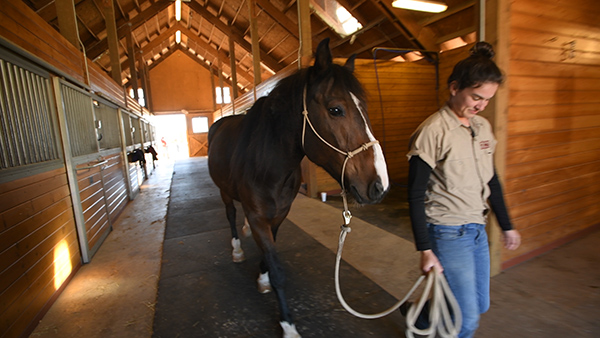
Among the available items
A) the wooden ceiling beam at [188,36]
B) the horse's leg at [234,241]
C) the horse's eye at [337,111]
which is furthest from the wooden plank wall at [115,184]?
the wooden ceiling beam at [188,36]

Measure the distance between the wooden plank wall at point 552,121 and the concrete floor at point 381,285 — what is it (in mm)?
238

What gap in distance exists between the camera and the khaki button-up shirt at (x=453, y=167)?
110cm

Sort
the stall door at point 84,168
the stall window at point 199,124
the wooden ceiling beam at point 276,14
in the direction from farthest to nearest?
the stall window at point 199,124, the wooden ceiling beam at point 276,14, the stall door at point 84,168

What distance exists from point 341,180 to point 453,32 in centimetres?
602

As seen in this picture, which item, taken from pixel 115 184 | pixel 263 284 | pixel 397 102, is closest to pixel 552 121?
pixel 263 284

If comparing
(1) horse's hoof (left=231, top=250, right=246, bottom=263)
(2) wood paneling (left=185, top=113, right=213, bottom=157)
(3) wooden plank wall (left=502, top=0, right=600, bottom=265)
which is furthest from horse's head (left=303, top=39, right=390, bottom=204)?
(2) wood paneling (left=185, top=113, right=213, bottom=157)

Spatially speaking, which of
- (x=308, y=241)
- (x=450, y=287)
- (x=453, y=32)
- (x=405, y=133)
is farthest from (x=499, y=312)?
(x=453, y=32)

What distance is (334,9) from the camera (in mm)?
7762

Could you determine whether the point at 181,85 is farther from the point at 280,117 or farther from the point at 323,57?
the point at 323,57

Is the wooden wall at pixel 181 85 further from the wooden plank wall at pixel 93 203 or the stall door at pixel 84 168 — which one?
the wooden plank wall at pixel 93 203

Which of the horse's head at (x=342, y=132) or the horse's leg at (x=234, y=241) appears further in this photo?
the horse's leg at (x=234, y=241)

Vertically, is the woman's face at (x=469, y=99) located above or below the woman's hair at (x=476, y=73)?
below

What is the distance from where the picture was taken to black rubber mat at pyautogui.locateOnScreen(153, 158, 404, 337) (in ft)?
5.65

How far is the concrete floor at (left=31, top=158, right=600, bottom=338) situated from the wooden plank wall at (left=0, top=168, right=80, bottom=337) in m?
0.19
